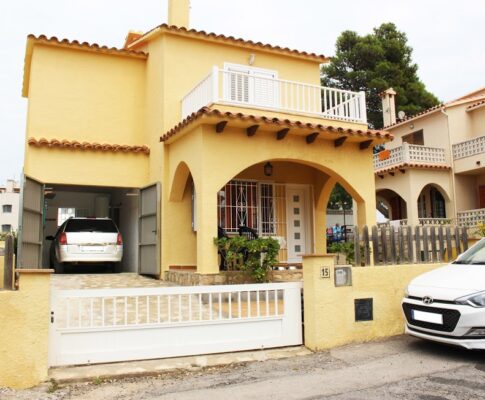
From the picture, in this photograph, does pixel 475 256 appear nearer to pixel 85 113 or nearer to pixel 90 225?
pixel 90 225

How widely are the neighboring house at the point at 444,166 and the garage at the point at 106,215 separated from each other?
37.9 ft

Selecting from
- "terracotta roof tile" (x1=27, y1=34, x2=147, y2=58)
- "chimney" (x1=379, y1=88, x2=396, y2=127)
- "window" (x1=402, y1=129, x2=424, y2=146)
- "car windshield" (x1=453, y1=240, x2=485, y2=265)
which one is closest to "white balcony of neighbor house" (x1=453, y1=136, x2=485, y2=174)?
"window" (x1=402, y1=129, x2=424, y2=146)

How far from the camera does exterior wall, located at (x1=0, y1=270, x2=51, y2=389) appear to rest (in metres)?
4.88

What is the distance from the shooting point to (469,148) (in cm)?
2006

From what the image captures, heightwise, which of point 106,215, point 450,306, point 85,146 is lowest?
point 450,306

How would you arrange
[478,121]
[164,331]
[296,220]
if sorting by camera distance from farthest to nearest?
[478,121] < [296,220] < [164,331]

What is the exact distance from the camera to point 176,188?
11.2m

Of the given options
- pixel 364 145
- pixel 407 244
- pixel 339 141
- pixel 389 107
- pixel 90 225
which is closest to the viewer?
pixel 407 244

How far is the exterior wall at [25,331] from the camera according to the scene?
16.0ft

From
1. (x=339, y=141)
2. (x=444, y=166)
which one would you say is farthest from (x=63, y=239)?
(x=444, y=166)

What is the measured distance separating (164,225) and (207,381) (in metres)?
6.49

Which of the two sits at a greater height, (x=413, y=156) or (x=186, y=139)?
(x=413, y=156)

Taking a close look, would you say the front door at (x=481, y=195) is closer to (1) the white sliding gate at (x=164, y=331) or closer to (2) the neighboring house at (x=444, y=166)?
(2) the neighboring house at (x=444, y=166)

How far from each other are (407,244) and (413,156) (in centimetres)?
1408
